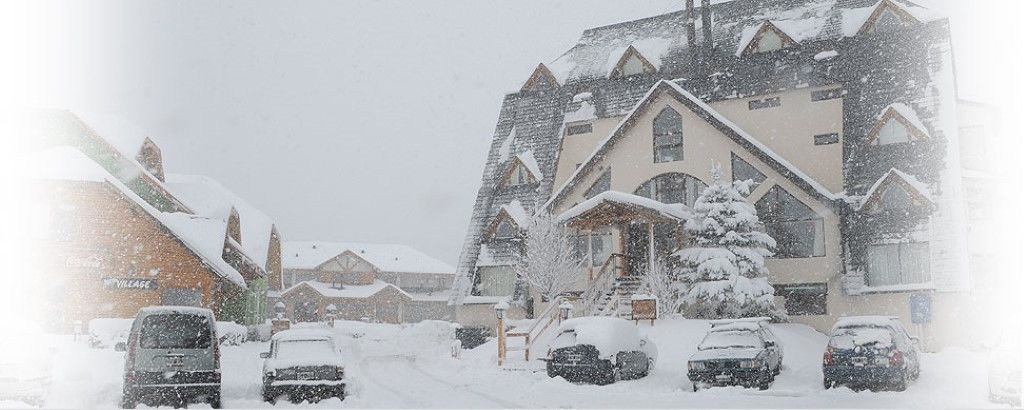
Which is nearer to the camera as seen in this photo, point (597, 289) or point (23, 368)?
point (23, 368)

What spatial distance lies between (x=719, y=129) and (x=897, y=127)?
5.86 m

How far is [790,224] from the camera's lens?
3008 centimetres

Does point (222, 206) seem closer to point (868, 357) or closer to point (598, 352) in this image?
point (598, 352)

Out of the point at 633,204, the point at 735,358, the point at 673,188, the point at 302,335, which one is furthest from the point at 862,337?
the point at 673,188

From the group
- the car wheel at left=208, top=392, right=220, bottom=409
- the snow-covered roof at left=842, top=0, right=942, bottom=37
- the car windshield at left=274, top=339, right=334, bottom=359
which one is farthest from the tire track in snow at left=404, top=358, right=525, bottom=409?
the snow-covered roof at left=842, top=0, right=942, bottom=37

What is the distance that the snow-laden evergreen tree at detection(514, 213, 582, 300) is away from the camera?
1249 inches

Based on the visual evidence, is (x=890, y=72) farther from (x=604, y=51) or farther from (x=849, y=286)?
(x=604, y=51)

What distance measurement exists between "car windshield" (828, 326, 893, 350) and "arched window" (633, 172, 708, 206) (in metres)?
14.4

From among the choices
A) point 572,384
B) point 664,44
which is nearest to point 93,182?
point 572,384

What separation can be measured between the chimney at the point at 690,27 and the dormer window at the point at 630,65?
198cm

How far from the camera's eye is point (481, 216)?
38.0 m

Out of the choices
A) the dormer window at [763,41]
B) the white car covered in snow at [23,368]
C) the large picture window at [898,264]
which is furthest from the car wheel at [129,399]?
the dormer window at [763,41]

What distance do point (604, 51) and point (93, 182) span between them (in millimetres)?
22664

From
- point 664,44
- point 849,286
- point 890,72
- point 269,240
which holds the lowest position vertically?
point 849,286
